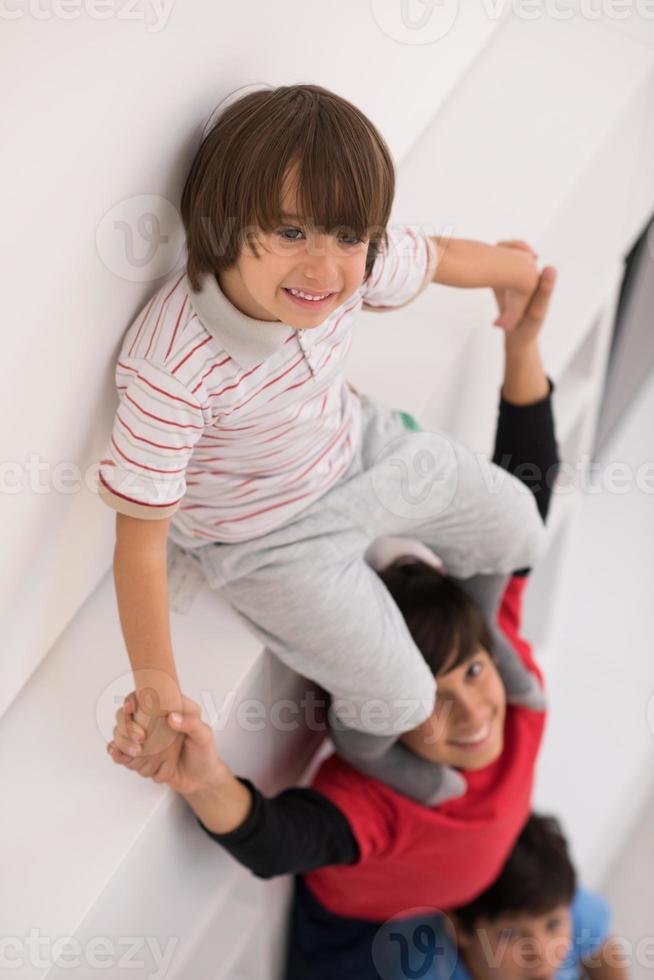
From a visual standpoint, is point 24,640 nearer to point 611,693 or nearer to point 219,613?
point 219,613

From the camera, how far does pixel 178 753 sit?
0.78 meters

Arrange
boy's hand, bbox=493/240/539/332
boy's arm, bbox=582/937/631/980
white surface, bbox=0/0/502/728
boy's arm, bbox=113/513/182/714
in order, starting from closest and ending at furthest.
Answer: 1. white surface, bbox=0/0/502/728
2. boy's arm, bbox=113/513/182/714
3. boy's hand, bbox=493/240/539/332
4. boy's arm, bbox=582/937/631/980

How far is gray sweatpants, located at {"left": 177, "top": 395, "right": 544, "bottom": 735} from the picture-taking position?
84 centimetres

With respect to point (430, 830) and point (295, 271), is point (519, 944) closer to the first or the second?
point (430, 830)

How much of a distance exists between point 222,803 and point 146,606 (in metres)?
0.20

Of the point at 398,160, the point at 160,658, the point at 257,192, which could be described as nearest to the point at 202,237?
the point at 257,192

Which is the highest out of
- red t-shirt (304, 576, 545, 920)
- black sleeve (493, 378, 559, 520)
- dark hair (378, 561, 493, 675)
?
black sleeve (493, 378, 559, 520)

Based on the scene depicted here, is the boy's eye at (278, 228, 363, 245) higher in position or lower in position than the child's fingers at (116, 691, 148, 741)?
higher

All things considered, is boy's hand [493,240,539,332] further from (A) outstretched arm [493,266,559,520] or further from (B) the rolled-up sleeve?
(B) the rolled-up sleeve

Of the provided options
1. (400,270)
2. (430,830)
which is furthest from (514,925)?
(400,270)

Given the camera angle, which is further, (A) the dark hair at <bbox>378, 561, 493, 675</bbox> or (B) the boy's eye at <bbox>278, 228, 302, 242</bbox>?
(A) the dark hair at <bbox>378, 561, 493, 675</bbox>

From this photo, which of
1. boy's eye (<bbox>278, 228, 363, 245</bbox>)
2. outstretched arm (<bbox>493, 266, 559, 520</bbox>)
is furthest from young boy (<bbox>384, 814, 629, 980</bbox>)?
boy's eye (<bbox>278, 228, 363, 245</bbox>)

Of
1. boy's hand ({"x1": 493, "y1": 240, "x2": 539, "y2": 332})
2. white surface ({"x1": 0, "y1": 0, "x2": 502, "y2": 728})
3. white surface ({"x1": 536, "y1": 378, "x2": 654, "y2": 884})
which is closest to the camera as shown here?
white surface ({"x1": 0, "y1": 0, "x2": 502, "y2": 728})

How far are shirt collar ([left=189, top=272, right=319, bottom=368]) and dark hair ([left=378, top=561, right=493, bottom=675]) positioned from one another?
1.21 feet
